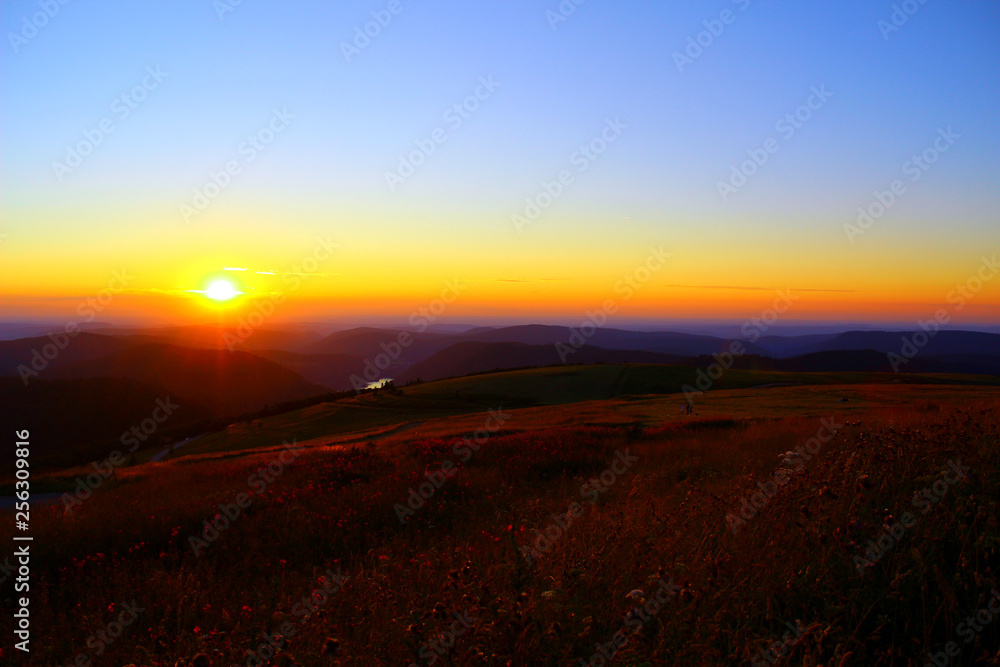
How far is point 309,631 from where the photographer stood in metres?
4.09

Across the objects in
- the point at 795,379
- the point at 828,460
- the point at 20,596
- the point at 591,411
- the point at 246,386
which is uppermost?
the point at 246,386

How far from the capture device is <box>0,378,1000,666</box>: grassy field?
344 cm

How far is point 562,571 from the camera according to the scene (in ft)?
14.6

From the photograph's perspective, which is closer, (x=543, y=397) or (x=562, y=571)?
(x=562, y=571)

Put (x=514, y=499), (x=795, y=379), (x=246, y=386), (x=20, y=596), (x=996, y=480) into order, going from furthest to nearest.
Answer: (x=246, y=386) → (x=795, y=379) → (x=514, y=499) → (x=20, y=596) → (x=996, y=480)

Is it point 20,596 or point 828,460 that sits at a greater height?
point 20,596

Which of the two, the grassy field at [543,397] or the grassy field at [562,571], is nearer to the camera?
the grassy field at [562,571]

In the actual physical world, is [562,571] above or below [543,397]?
above

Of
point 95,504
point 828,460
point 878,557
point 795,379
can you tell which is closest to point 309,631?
point 878,557

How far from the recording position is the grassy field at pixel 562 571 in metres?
3.44

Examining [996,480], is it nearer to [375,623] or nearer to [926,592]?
[926,592]

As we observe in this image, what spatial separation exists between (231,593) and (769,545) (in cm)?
535

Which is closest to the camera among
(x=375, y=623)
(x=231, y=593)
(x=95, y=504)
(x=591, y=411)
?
(x=375, y=623)

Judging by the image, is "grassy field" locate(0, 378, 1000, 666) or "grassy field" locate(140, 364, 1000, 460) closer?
"grassy field" locate(0, 378, 1000, 666)
